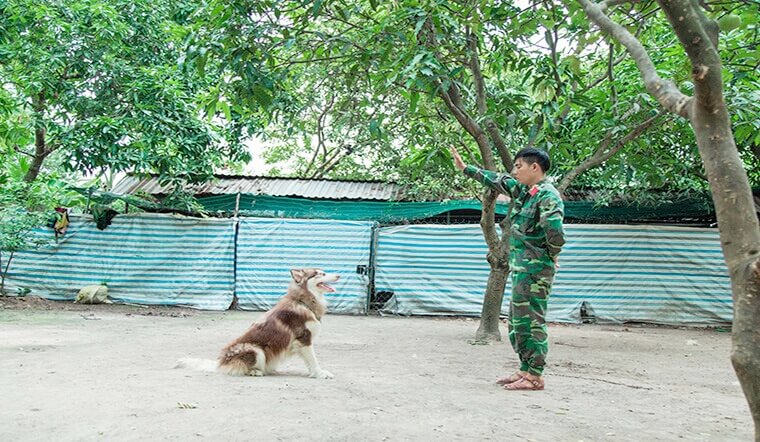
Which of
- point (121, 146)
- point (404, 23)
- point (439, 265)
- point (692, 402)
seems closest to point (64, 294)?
point (121, 146)

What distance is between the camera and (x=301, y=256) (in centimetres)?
1220

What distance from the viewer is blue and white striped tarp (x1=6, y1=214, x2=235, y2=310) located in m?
12.1

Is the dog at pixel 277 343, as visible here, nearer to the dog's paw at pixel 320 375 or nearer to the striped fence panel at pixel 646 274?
the dog's paw at pixel 320 375

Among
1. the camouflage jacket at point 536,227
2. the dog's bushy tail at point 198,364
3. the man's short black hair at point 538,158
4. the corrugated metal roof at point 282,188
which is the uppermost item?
the man's short black hair at point 538,158

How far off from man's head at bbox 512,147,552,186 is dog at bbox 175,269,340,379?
210 centimetres

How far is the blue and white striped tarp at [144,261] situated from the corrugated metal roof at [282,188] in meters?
1.27

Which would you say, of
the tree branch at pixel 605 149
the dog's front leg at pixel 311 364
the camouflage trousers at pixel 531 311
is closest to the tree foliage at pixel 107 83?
the tree branch at pixel 605 149

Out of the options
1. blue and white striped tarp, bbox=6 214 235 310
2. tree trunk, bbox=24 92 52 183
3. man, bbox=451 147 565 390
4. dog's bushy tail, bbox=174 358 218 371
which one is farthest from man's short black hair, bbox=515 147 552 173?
tree trunk, bbox=24 92 52 183

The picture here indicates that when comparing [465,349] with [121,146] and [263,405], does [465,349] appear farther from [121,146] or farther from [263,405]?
[121,146]

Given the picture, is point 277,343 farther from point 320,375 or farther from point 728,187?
point 728,187

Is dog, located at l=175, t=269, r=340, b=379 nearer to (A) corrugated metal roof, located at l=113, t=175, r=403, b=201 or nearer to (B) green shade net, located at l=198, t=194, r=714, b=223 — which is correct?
(B) green shade net, located at l=198, t=194, r=714, b=223

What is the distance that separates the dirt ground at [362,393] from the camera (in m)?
3.51

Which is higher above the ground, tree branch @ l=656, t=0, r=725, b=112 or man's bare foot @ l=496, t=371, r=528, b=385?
tree branch @ l=656, t=0, r=725, b=112

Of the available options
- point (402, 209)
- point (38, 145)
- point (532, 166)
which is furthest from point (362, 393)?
point (38, 145)
